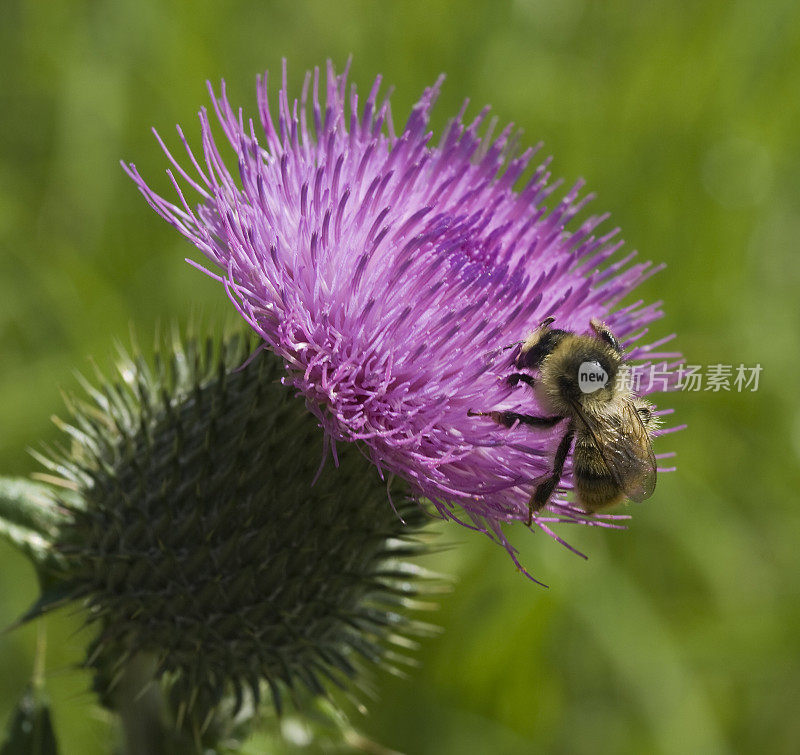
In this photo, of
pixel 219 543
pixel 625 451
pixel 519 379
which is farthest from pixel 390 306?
pixel 219 543

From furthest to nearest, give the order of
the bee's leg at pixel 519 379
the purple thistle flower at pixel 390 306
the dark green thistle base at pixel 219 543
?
the dark green thistle base at pixel 219 543, the bee's leg at pixel 519 379, the purple thistle flower at pixel 390 306

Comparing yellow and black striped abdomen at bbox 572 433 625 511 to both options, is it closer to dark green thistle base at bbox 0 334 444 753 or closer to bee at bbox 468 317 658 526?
bee at bbox 468 317 658 526

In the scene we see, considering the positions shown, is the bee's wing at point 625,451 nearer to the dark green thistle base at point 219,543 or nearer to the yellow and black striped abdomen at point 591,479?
the yellow and black striped abdomen at point 591,479

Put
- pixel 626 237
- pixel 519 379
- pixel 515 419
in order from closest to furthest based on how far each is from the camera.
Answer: pixel 515 419 → pixel 519 379 → pixel 626 237

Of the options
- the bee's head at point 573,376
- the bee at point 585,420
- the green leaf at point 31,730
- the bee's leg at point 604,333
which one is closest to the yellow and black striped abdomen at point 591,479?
the bee at point 585,420

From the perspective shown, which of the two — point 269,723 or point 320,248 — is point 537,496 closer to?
point 320,248

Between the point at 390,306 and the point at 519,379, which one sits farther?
the point at 519,379

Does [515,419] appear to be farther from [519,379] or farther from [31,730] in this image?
[31,730]
